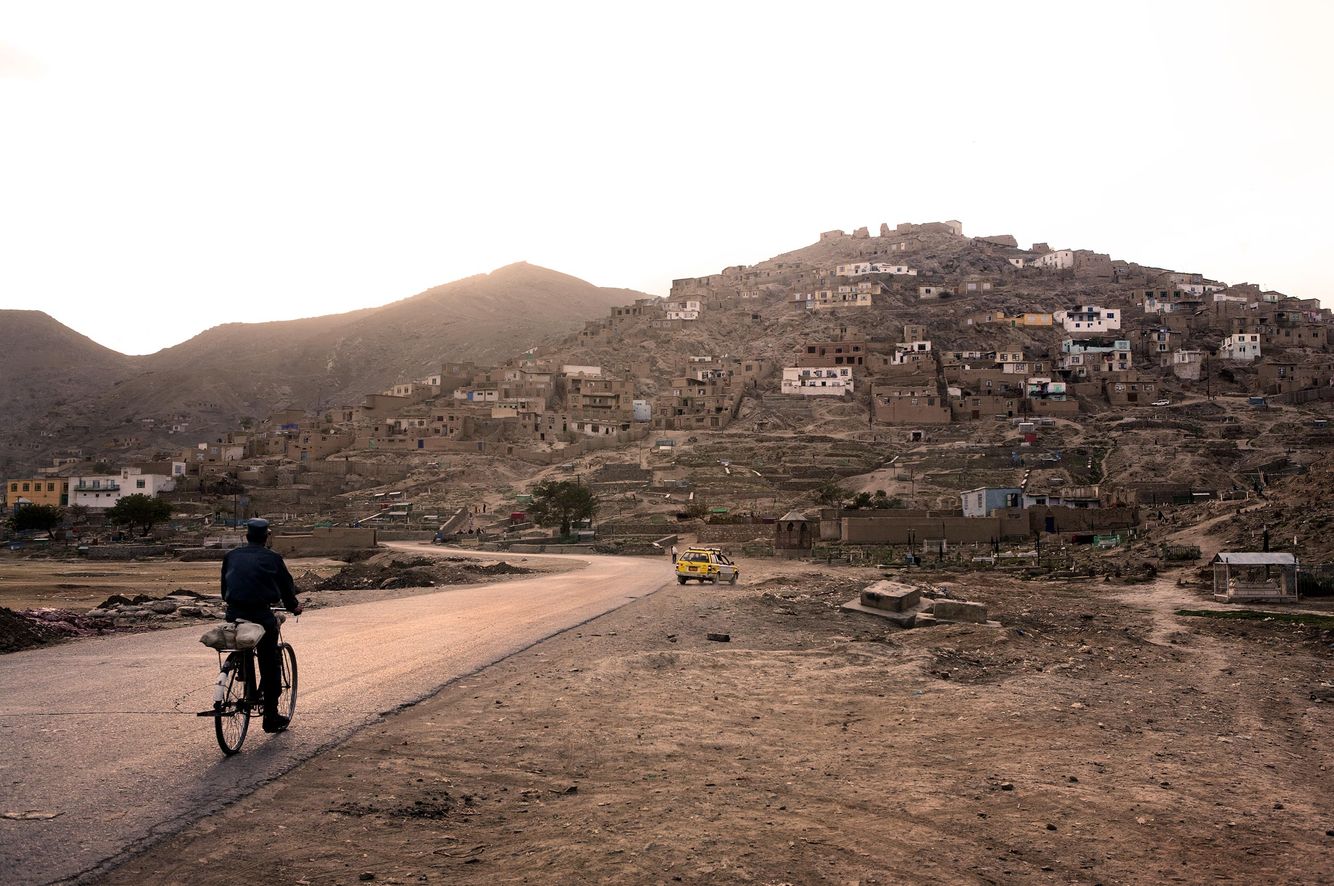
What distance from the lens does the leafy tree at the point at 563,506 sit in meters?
63.3

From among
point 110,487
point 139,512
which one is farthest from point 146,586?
point 110,487

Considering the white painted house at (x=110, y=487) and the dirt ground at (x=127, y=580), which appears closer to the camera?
the dirt ground at (x=127, y=580)

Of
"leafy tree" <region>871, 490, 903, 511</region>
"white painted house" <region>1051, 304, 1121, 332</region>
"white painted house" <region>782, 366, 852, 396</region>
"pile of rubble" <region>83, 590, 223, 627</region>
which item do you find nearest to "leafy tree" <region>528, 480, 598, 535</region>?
"leafy tree" <region>871, 490, 903, 511</region>

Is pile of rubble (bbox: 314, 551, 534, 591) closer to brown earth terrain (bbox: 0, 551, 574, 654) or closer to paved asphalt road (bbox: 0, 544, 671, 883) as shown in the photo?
brown earth terrain (bbox: 0, 551, 574, 654)

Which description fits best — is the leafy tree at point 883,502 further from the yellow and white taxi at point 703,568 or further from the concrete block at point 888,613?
the concrete block at point 888,613

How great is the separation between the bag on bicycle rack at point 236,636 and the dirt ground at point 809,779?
3.58 feet

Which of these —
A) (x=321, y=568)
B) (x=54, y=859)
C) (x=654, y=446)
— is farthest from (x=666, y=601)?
(x=654, y=446)

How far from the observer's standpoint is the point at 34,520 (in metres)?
70.2

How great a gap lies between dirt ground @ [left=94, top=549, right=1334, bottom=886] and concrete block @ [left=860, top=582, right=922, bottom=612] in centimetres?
450

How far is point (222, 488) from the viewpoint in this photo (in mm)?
84438

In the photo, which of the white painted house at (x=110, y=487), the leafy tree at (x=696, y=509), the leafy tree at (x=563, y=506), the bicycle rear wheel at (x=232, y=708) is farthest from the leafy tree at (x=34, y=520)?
the bicycle rear wheel at (x=232, y=708)

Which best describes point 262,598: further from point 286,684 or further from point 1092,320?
point 1092,320

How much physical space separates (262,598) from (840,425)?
88868 mm

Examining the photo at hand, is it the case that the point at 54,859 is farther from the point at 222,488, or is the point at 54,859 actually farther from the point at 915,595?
the point at 222,488
